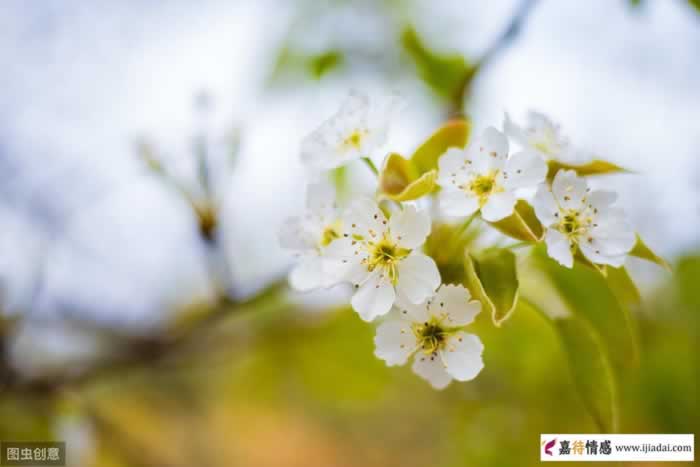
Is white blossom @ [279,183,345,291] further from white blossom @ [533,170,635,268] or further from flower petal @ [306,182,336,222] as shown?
white blossom @ [533,170,635,268]

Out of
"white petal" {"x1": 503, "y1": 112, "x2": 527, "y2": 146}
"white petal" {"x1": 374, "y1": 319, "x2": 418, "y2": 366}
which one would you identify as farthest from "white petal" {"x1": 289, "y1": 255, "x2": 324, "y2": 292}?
"white petal" {"x1": 503, "y1": 112, "x2": 527, "y2": 146}

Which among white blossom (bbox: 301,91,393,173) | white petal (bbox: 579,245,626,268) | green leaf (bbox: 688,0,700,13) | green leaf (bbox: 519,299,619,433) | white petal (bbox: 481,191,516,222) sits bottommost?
green leaf (bbox: 519,299,619,433)

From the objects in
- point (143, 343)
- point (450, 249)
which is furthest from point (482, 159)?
point (143, 343)

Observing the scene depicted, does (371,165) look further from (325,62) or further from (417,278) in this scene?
(325,62)

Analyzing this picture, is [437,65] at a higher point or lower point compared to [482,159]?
higher

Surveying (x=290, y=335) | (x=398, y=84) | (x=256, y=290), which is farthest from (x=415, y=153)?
(x=290, y=335)

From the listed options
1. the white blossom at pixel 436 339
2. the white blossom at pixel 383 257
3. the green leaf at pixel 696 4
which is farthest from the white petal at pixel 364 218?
the green leaf at pixel 696 4
